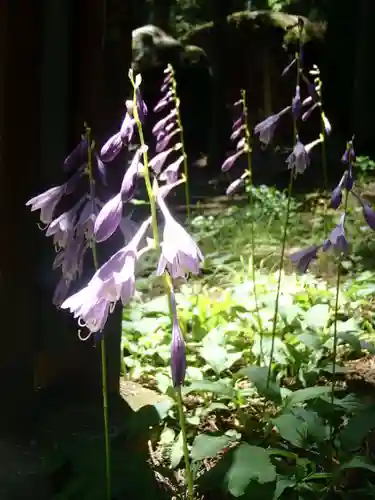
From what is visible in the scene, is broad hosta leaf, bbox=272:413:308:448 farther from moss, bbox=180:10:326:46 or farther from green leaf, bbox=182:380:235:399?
moss, bbox=180:10:326:46

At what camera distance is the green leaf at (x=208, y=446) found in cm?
226

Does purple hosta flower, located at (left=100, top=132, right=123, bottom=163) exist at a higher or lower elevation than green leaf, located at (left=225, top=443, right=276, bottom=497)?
higher

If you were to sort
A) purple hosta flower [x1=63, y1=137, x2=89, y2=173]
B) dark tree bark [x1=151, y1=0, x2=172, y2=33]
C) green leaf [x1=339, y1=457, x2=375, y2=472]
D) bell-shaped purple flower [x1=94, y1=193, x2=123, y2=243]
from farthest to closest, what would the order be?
dark tree bark [x1=151, y1=0, x2=172, y2=33], green leaf [x1=339, y1=457, x2=375, y2=472], purple hosta flower [x1=63, y1=137, x2=89, y2=173], bell-shaped purple flower [x1=94, y1=193, x2=123, y2=243]

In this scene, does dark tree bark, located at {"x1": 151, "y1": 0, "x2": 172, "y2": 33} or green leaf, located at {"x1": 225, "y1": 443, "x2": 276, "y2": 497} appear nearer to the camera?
green leaf, located at {"x1": 225, "y1": 443, "x2": 276, "y2": 497}

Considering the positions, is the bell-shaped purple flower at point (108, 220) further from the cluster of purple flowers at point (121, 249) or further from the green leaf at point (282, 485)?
the green leaf at point (282, 485)

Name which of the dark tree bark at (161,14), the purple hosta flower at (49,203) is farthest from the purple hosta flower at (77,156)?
the dark tree bark at (161,14)

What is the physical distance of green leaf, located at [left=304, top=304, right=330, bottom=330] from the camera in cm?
376

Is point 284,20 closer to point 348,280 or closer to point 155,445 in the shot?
point 348,280

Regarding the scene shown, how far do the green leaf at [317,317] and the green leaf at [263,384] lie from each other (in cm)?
90

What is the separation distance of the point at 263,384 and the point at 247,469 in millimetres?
678

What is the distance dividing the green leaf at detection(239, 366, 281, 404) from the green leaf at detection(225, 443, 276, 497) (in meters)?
0.53

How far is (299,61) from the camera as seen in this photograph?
302 cm

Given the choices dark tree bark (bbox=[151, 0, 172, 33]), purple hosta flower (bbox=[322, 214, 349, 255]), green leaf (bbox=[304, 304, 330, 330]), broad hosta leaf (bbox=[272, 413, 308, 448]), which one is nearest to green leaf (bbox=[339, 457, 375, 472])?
broad hosta leaf (bbox=[272, 413, 308, 448])

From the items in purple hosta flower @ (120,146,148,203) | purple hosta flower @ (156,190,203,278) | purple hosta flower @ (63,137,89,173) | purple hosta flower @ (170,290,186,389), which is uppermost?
purple hosta flower @ (120,146,148,203)
